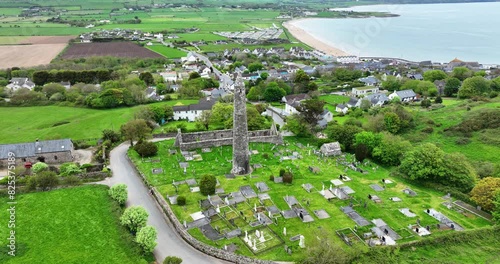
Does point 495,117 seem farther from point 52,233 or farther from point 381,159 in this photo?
point 52,233

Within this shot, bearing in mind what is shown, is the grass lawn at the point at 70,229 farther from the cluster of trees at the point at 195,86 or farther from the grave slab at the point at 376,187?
the cluster of trees at the point at 195,86

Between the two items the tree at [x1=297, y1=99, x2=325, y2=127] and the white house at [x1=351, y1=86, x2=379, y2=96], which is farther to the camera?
the white house at [x1=351, y1=86, x2=379, y2=96]

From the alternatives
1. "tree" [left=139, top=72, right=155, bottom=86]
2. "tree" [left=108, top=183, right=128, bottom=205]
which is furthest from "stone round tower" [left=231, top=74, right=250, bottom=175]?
"tree" [left=139, top=72, right=155, bottom=86]

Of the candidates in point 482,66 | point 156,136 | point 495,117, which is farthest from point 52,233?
point 482,66

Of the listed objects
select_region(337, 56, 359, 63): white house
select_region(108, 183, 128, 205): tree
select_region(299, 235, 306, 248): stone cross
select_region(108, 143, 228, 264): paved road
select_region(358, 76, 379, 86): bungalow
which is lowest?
select_region(108, 143, 228, 264): paved road

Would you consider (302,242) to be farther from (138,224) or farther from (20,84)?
(20,84)

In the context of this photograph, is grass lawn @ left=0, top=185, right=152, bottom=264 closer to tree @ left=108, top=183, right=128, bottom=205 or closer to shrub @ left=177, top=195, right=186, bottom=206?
tree @ left=108, top=183, right=128, bottom=205
